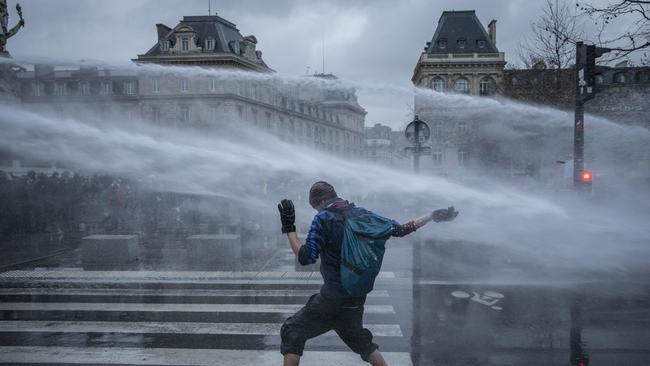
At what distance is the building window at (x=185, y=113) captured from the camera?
29.8 m

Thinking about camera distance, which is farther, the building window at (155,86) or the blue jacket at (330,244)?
the building window at (155,86)

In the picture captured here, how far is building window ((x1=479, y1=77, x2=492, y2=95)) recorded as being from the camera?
3625 centimetres

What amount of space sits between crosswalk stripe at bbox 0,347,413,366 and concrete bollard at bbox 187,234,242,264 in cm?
Answer: 543

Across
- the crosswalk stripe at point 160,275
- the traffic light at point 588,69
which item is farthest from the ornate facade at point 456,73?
the crosswalk stripe at point 160,275

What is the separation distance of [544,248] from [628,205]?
862 centimetres

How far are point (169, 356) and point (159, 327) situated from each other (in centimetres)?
111

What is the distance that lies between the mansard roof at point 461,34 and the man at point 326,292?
47795 mm

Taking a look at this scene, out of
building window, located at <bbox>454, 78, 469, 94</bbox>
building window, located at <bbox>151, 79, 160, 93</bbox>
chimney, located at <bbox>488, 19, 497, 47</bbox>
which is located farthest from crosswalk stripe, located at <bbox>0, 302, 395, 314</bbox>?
chimney, located at <bbox>488, 19, 497, 47</bbox>

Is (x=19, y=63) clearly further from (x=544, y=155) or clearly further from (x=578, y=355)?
(x=544, y=155)

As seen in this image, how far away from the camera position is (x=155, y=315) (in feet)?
22.1

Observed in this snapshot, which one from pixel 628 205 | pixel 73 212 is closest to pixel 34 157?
pixel 73 212

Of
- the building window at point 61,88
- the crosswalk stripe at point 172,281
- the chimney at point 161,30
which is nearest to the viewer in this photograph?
the crosswalk stripe at point 172,281

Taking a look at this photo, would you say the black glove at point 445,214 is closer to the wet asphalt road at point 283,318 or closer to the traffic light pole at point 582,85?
the wet asphalt road at point 283,318

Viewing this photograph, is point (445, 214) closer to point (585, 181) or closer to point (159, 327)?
point (159, 327)
